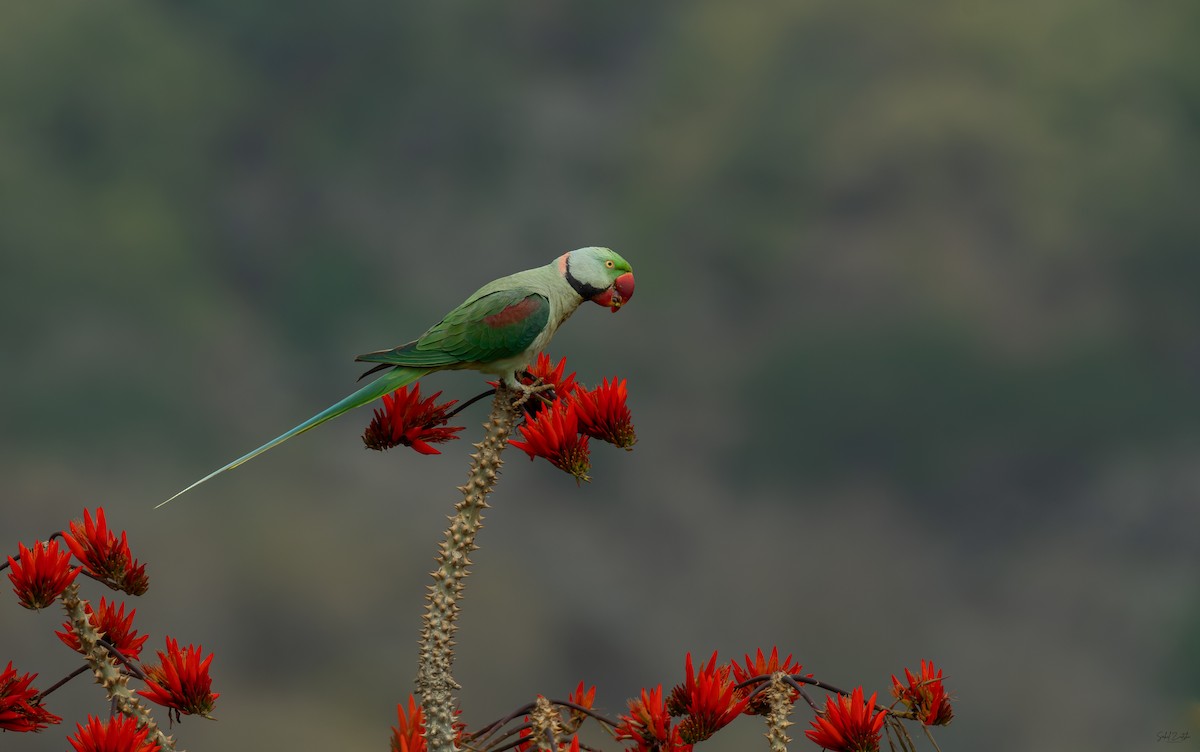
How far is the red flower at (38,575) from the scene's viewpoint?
11.1 ft

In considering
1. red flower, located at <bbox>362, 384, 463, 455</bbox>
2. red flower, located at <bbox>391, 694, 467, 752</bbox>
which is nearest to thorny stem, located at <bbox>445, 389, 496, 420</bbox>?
red flower, located at <bbox>362, 384, 463, 455</bbox>

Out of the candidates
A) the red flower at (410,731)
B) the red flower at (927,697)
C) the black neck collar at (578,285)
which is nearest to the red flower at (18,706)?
the red flower at (410,731)

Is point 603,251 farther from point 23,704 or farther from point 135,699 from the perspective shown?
point 23,704

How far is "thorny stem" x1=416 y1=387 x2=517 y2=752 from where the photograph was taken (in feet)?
11.4

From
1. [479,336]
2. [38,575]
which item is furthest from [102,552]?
[479,336]

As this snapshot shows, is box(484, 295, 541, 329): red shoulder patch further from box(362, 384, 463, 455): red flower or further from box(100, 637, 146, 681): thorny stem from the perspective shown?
box(100, 637, 146, 681): thorny stem

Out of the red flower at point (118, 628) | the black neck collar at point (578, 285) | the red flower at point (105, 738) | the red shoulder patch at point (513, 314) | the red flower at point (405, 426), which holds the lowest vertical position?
the red flower at point (105, 738)

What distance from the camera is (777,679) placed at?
3443mm

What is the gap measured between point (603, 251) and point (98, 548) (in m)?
2.10

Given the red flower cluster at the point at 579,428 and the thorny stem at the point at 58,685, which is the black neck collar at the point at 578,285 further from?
the thorny stem at the point at 58,685

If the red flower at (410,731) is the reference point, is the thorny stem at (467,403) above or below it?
above

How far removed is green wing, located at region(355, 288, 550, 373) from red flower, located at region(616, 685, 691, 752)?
4.35 ft

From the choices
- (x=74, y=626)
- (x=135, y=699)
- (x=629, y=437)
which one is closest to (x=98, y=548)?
(x=74, y=626)

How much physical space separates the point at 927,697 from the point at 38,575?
9.47ft
